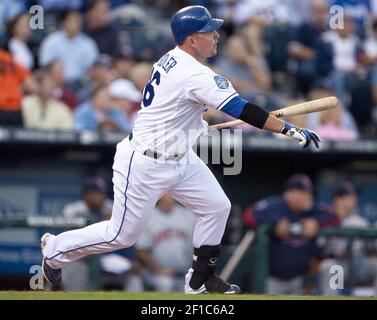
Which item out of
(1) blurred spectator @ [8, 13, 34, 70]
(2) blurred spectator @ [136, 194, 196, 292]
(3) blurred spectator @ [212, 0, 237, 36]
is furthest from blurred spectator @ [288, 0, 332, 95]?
(1) blurred spectator @ [8, 13, 34, 70]

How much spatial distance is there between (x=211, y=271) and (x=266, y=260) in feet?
9.19

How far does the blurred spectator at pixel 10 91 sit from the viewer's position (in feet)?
34.4

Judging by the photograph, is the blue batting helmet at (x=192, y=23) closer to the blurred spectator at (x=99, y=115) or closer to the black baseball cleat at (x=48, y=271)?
the black baseball cleat at (x=48, y=271)

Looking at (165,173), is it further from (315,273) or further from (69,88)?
(69,88)

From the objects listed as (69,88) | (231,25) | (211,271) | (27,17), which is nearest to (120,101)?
(69,88)

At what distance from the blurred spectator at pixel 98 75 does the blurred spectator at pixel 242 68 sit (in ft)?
4.01

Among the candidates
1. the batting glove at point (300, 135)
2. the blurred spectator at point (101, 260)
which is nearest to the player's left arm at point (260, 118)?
the batting glove at point (300, 135)

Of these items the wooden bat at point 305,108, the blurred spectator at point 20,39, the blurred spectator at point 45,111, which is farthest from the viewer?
the blurred spectator at point 20,39

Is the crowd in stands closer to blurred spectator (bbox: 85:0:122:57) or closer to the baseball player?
blurred spectator (bbox: 85:0:122:57)

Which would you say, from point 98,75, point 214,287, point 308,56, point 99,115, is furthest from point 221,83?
point 308,56

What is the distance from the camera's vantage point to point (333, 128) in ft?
38.6

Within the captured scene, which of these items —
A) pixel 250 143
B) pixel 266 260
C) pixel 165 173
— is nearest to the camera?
pixel 165 173

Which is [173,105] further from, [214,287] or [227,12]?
[227,12]

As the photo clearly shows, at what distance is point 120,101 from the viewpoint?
11.1 m
